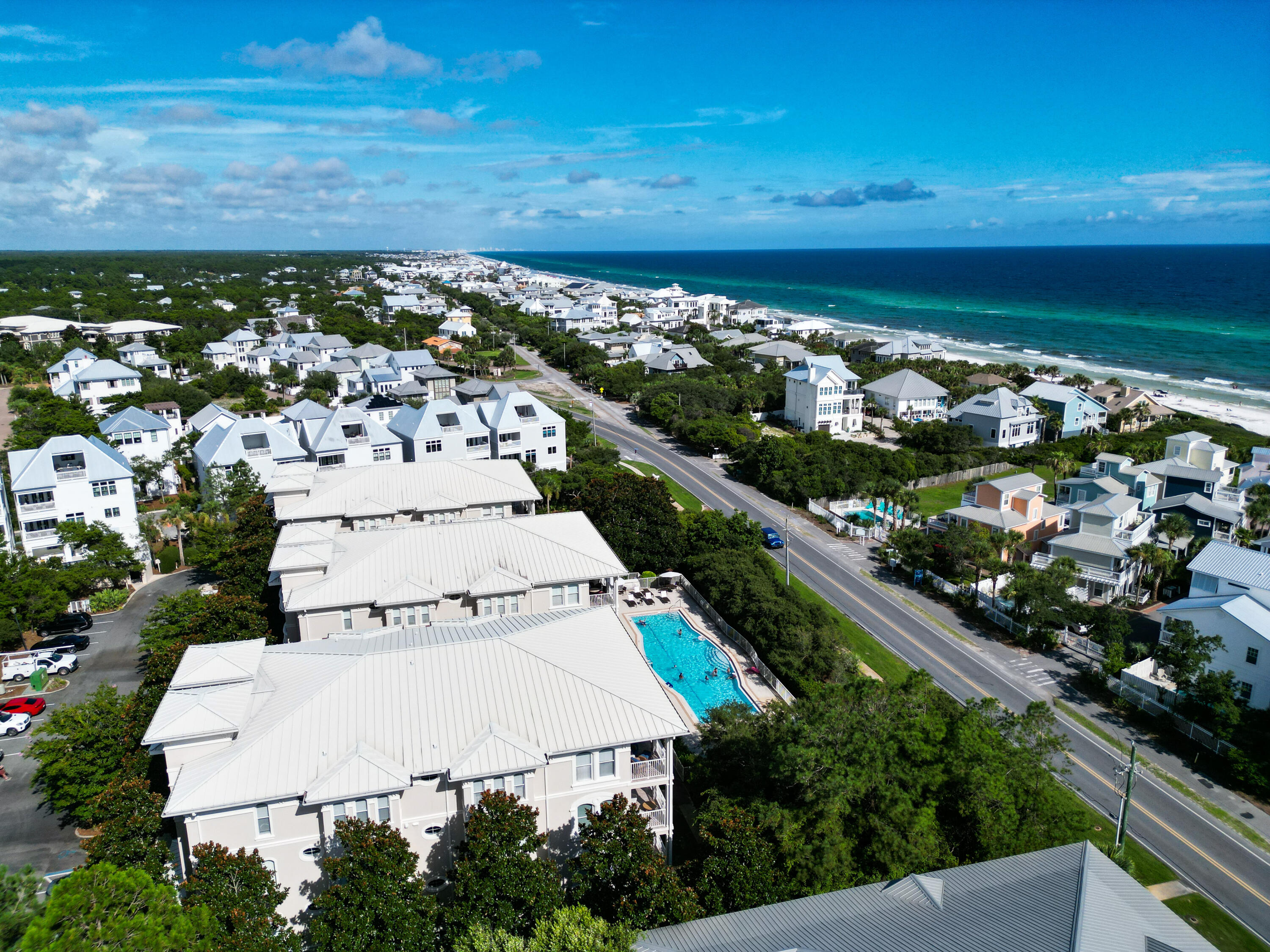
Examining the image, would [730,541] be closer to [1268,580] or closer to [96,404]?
[1268,580]

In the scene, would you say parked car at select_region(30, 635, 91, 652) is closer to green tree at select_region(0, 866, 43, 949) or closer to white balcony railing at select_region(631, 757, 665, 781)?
green tree at select_region(0, 866, 43, 949)

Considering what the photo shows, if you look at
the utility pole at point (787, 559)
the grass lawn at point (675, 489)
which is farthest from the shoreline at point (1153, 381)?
the grass lawn at point (675, 489)

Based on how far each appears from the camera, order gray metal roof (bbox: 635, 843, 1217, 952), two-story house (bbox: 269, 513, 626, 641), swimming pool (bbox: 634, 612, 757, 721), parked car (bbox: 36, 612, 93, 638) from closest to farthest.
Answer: gray metal roof (bbox: 635, 843, 1217, 952) → two-story house (bbox: 269, 513, 626, 641) → swimming pool (bbox: 634, 612, 757, 721) → parked car (bbox: 36, 612, 93, 638)

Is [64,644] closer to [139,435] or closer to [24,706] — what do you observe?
[24,706]

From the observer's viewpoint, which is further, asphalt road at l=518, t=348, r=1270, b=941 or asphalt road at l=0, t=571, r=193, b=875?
asphalt road at l=518, t=348, r=1270, b=941

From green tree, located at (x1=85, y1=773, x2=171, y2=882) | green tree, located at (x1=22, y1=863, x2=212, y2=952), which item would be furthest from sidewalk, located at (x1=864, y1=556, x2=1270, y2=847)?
green tree, located at (x1=85, y1=773, x2=171, y2=882)

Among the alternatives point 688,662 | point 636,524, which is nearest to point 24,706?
point 688,662

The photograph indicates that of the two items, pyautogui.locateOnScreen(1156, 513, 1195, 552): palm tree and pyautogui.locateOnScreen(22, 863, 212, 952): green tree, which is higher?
pyautogui.locateOnScreen(22, 863, 212, 952): green tree
